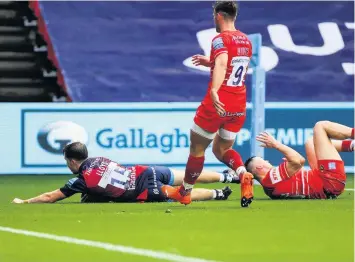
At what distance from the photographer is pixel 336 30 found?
65.6 feet

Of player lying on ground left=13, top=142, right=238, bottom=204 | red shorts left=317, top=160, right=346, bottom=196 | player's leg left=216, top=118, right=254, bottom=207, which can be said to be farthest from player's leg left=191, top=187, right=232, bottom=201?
red shorts left=317, top=160, right=346, bottom=196

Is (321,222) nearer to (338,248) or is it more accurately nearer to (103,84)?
(338,248)

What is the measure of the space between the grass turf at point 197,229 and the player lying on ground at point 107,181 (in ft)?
0.57

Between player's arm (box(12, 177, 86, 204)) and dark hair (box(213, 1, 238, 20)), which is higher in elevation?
dark hair (box(213, 1, 238, 20))

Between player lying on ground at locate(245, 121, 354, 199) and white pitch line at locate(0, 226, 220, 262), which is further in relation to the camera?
player lying on ground at locate(245, 121, 354, 199)

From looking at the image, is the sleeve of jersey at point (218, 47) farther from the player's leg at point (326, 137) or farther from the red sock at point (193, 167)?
the player's leg at point (326, 137)

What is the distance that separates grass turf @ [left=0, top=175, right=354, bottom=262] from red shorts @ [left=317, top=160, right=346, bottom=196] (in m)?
0.19

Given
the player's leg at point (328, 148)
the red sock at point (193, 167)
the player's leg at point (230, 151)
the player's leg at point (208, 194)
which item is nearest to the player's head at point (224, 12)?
the player's leg at point (230, 151)

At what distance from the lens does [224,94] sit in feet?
30.3

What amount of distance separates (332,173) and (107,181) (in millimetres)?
2111

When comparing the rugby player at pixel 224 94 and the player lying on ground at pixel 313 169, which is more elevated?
the rugby player at pixel 224 94

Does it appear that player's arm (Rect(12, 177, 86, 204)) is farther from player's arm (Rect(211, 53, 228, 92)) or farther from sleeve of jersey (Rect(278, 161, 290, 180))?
sleeve of jersey (Rect(278, 161, 290, 180))

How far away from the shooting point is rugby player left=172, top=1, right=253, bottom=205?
8.98 m

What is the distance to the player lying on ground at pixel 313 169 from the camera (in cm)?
1004
